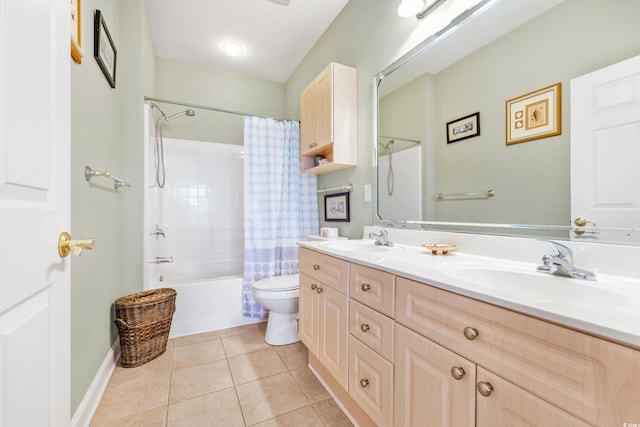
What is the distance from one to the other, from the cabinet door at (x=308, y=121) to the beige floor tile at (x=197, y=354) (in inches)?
67.0

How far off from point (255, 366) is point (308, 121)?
188 cm

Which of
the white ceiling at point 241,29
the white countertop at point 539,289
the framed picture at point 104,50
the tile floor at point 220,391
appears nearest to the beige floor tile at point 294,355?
the tile floor at point 220,391

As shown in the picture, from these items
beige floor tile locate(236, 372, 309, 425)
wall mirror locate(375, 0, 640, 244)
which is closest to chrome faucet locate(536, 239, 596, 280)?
wall mirror locate(375, 0, 640, 244)

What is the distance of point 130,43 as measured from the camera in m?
1.89

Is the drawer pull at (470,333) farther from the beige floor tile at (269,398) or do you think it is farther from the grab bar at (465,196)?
the beige floor tile at (269,398)

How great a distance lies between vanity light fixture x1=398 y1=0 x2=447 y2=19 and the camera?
1348 millimetres

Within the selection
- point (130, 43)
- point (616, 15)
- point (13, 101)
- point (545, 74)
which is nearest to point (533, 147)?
point (545, 74)

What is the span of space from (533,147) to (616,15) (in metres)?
0.43

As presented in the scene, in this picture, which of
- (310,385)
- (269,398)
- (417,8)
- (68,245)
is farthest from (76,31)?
(310,385)

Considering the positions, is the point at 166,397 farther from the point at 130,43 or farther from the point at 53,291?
the point at 130,43

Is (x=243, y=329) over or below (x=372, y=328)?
below

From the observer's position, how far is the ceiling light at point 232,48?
2.58 meters

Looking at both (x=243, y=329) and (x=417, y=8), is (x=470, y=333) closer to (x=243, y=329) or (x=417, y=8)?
(x=417, y=8)

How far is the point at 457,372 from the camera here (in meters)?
0.70
